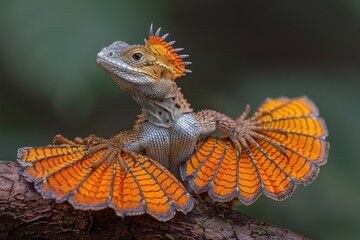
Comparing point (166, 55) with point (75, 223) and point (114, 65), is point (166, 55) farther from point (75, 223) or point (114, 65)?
point (75, 223)

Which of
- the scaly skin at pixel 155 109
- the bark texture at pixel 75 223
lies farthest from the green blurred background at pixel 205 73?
the bark texture at pixel 75 223

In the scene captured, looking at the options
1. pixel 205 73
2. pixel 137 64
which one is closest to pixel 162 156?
pixel 137 64

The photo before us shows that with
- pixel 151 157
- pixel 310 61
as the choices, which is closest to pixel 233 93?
pixel 310 61

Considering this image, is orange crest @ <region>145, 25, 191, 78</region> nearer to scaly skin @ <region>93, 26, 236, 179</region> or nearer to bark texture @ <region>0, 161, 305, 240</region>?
scaly skin @ <region>93, 26, 236, 179</region>

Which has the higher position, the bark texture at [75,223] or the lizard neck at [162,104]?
the lizard neck at [162,104]

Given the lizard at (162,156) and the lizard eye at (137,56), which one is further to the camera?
the lizard eye at (137,56)

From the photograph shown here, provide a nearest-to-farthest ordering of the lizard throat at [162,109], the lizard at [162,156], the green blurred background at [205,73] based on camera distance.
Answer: the lizard at [162,156] → the lizard throat at [162,109] → the green blurred background at [205,73]

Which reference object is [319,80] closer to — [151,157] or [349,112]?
[349,112]

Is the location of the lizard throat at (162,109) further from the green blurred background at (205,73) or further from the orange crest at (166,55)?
the green blurred background at (205,73)

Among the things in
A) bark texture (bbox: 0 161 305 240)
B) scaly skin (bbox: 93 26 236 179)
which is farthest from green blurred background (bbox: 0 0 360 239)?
bark texture (bbox: 0 161 305 240)
